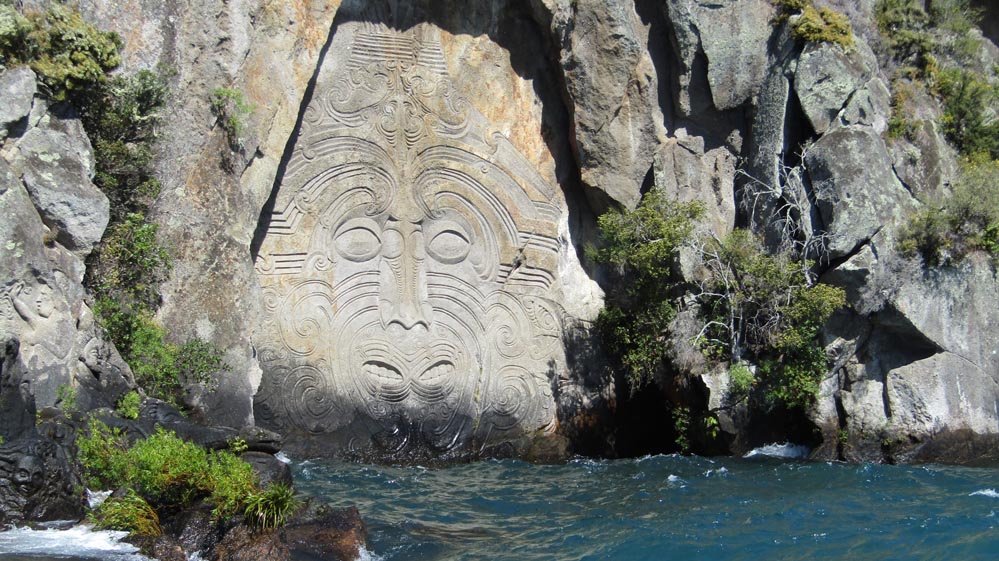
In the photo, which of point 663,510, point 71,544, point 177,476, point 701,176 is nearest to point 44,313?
point 177,476

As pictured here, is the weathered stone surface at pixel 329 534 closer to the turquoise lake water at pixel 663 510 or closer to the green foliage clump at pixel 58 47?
the turquoise lake water at pixel 663 510

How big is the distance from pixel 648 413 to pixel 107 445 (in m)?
7.82

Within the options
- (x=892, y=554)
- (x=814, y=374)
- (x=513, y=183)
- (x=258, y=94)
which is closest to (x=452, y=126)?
(x=513, y=183)

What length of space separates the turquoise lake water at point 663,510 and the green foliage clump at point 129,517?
0.25 meters

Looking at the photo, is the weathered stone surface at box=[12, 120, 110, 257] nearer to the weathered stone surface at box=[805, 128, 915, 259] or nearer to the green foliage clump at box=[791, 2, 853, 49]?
the weathered stone surface at box=[805, 128, 915, 259]

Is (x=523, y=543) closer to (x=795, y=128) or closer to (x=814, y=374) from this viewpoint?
(x=814, y=374)

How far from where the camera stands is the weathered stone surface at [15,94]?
10211 millimetres

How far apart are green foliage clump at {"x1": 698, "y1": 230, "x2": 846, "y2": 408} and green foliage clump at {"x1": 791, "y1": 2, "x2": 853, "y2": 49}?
2.78 metres

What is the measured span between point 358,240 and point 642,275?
377 cm

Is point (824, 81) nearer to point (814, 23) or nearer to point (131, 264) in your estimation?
point (814, 23)

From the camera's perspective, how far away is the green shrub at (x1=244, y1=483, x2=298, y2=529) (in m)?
8.66

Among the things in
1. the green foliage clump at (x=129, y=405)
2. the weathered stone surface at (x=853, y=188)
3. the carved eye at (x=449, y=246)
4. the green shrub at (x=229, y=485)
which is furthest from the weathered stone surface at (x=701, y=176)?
the green shrub at (x=229, y=485)

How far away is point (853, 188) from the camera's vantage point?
13.6 meters

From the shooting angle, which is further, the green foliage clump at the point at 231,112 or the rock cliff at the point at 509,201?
the rock cliff at the point at 509,201
